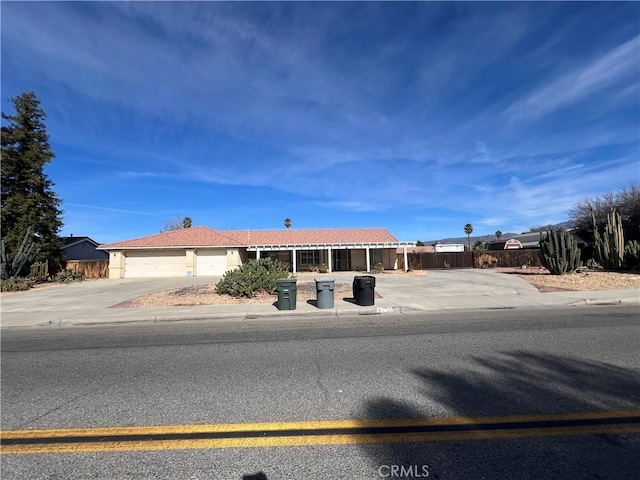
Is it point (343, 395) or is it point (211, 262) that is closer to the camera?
point (343, 395)

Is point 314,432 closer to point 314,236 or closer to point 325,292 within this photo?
point 325,292

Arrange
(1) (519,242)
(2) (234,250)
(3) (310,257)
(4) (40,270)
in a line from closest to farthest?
(4) (40,270), (2) (234,250), (3) (310,257), (1) (519,242)

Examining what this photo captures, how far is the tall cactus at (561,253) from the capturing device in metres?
18.0

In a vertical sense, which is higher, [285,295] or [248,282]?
[248,282]

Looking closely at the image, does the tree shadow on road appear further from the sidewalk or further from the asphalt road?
the sidewalk

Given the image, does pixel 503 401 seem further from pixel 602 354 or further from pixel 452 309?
pixel 452 309

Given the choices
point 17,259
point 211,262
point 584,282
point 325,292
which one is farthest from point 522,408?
point 211,262

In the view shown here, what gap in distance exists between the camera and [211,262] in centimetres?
3094

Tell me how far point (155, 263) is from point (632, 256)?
32486 mm

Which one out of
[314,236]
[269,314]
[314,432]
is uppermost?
[314,236]

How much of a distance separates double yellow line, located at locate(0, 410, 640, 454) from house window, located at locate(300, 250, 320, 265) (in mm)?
32818

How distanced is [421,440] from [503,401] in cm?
137

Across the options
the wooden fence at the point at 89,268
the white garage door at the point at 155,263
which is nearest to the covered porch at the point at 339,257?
the white garage door at the point at 155,263

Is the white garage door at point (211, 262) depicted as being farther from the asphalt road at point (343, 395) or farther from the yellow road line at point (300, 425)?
the yellow road line at point (300, 425)
